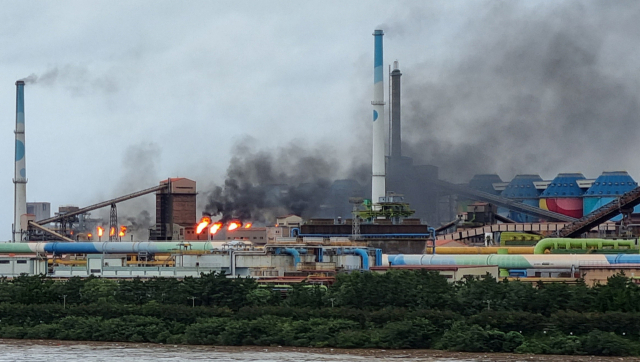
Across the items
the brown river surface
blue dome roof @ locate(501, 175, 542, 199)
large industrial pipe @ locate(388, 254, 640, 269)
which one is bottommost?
the brown river surface

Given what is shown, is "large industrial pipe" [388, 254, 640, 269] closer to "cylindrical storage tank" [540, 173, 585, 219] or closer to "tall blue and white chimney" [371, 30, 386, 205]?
"tall blue and white chimney" [371, 30, 386, 205]

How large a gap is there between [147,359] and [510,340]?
21.9 metres

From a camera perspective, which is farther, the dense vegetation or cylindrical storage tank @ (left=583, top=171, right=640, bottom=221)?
cylindrical storage tank @ (left=583, top=171, right=640, bottom=221)

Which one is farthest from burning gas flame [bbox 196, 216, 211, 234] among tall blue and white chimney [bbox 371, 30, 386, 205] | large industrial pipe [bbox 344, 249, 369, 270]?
large industrial pipe [bbox 344, 249, 369, 270]

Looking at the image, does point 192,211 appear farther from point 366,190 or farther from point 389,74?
point 389,74

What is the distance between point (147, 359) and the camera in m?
67.6

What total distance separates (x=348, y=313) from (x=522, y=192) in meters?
119

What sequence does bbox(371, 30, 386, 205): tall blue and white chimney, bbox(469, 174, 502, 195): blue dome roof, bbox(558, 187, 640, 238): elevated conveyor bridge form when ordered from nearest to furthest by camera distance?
→ bbox(558, 187, 640, 238): elevated conveyor bridge < bbox(371, 30, 386, 205): tall blue and white chimney < bbox(469, 174, 502, 195): blue dome roof

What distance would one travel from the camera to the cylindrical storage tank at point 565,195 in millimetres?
185000

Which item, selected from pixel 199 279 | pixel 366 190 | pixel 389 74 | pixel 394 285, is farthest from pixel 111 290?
pixel 389 74

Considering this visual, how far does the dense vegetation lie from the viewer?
70.8 m

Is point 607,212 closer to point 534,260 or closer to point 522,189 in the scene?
point 534,260

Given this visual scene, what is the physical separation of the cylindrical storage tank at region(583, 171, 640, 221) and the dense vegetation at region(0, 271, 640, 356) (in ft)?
319

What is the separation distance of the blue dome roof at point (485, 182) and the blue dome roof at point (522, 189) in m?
1.98
